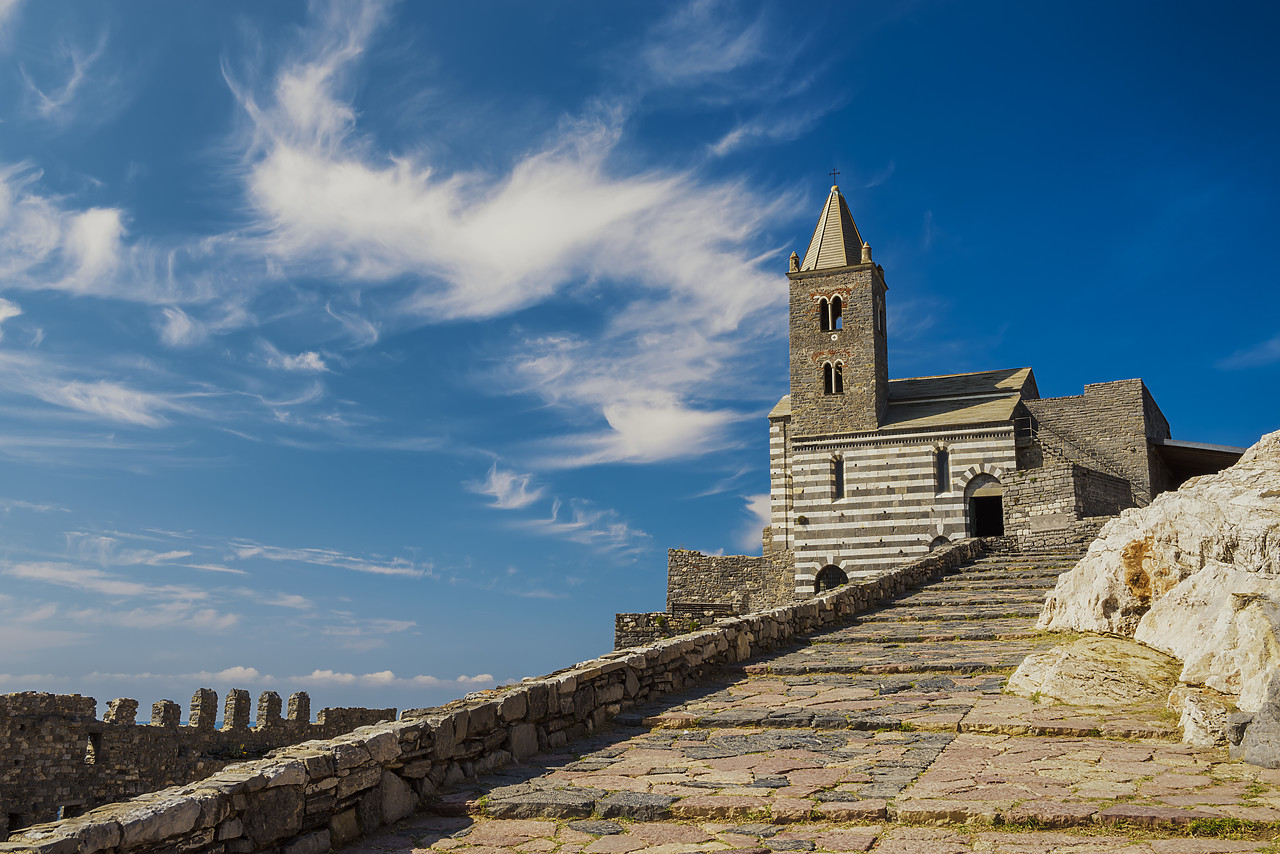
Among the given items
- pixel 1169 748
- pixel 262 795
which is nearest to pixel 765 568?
pixel 1169 748

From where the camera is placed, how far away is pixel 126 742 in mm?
21047

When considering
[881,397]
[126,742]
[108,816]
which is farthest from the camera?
[881,397]

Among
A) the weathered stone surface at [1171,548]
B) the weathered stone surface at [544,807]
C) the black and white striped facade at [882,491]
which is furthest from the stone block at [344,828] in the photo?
the black and white striped facade at [882,491]

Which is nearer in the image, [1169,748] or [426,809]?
[426,809]

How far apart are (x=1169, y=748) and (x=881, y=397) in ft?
88.3

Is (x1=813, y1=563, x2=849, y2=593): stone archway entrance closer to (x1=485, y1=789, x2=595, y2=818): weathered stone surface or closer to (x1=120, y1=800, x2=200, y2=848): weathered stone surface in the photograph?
(x1=485, y1=789, x2=595, y2=818): weathered stone surface

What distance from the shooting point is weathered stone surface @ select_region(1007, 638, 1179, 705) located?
8.23 m

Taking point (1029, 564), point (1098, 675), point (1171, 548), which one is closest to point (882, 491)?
point (1029, 564)

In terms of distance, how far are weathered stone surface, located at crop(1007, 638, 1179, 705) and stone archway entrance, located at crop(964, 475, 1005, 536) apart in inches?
848

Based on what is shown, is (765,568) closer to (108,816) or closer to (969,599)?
(969,599)

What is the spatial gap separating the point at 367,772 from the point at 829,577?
1063 inches

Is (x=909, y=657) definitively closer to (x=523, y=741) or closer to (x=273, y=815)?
(x=523, y=741)

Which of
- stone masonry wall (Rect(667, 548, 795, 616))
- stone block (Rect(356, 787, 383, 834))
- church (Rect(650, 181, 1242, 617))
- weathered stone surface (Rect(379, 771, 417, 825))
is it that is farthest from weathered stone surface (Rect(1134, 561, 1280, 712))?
stone masonry wall (Rect(667, 548, 795, 616))

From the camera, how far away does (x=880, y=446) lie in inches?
1246
